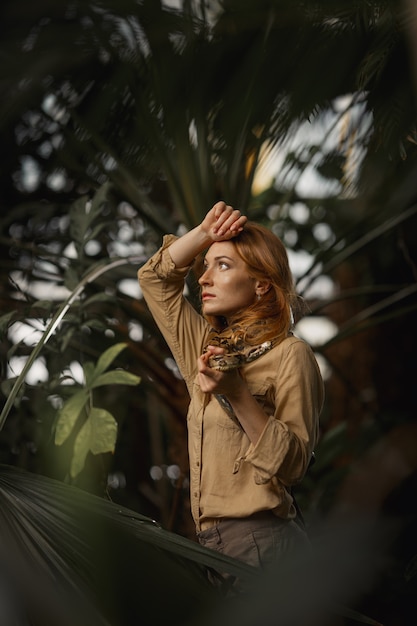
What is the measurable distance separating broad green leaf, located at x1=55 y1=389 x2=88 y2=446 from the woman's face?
0.42 meters

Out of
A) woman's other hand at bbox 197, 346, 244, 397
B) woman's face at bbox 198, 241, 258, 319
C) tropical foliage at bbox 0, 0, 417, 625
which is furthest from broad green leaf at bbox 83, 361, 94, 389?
woman's other hand at bbox 197, 346, 244, 397

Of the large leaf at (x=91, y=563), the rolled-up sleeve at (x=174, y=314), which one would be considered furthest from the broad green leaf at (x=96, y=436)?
the large leaf at (x=91, y=563)

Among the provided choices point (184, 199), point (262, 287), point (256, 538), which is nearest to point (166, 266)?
point (262, 287)

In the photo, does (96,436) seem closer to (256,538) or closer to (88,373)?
(88,373)

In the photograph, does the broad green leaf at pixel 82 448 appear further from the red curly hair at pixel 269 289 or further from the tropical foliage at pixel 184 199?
the red curly hair at pixel 269 289

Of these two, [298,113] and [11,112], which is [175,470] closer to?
[11,112]

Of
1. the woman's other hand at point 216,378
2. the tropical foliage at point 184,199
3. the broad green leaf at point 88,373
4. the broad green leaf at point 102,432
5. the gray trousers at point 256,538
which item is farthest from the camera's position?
the broad green leaf at point 88,373

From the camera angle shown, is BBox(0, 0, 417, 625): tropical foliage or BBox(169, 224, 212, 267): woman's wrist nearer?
BBox(0, 0, 417, 625): tropical foliage

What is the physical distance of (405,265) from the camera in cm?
314

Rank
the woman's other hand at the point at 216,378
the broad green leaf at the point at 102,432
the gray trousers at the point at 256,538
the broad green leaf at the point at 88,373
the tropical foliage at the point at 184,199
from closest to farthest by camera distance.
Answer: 1. the tropical foliage at the point at 184,199
2. the woman's other hand at the point at 216,378
3. the gray trousers at the point at 256,538
4. the broad green leaf at the point at 102,432
5. the broad green leaf at the point at 88,373

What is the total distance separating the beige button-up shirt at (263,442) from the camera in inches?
45.1

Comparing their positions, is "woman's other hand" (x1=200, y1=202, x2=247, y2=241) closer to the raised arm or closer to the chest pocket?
the raised arm

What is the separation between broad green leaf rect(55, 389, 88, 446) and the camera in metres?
1.56

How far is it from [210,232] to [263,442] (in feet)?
1.08
